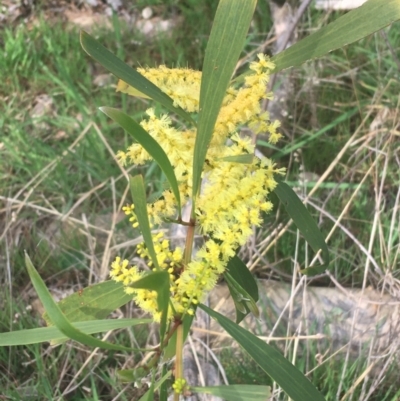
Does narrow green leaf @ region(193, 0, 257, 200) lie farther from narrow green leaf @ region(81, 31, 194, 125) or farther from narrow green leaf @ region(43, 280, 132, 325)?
narrow green leaf @ region(43, 280, 132, 325)

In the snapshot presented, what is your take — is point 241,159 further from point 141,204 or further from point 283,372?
point 283,372

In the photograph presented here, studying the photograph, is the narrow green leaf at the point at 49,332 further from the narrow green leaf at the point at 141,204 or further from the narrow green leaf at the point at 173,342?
the narrow green leaf at the point at 141,204

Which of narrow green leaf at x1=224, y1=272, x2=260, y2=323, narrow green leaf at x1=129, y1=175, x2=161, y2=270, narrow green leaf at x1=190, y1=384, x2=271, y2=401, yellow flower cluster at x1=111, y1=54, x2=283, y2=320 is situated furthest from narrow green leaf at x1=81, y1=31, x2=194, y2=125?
narrow green leaf at x1=190, y1=384, x2=271, y2=401

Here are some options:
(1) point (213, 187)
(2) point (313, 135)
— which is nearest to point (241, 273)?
(1) point (213, 187)

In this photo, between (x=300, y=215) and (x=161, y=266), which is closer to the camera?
(x=161, y=266)

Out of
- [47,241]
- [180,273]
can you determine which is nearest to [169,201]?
[180,273]

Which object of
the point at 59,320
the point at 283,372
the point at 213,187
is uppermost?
the point at 213,187
